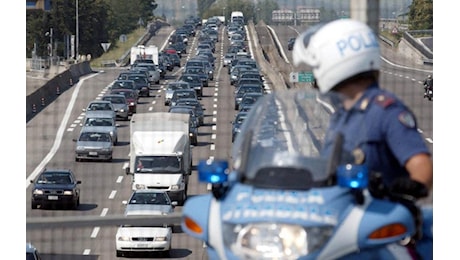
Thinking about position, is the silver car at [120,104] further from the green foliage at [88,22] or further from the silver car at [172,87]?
the green foliage at [88,22]

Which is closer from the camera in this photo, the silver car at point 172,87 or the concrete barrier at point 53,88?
the concrete barrier at point 53,88

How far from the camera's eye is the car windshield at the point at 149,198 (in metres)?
22.4

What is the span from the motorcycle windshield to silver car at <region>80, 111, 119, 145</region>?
28.4 m

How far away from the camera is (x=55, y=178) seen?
81.6ft

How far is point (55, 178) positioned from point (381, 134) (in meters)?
22.0

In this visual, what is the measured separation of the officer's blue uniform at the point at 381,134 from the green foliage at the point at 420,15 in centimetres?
420

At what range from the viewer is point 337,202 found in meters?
2.88

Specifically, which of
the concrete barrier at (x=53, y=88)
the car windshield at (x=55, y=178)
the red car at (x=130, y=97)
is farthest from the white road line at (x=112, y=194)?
the red car at (x=130, y=97)

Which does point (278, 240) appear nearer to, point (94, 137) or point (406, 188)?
point (406, 188)

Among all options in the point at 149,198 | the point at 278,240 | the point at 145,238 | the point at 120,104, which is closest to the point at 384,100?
the point at 278,240

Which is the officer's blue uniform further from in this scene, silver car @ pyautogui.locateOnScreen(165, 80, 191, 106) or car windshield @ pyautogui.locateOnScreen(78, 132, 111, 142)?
silver car @ pyautogui.locateOnScreen(165, 80, 191, 106)

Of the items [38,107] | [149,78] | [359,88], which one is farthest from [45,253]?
[149,78]
